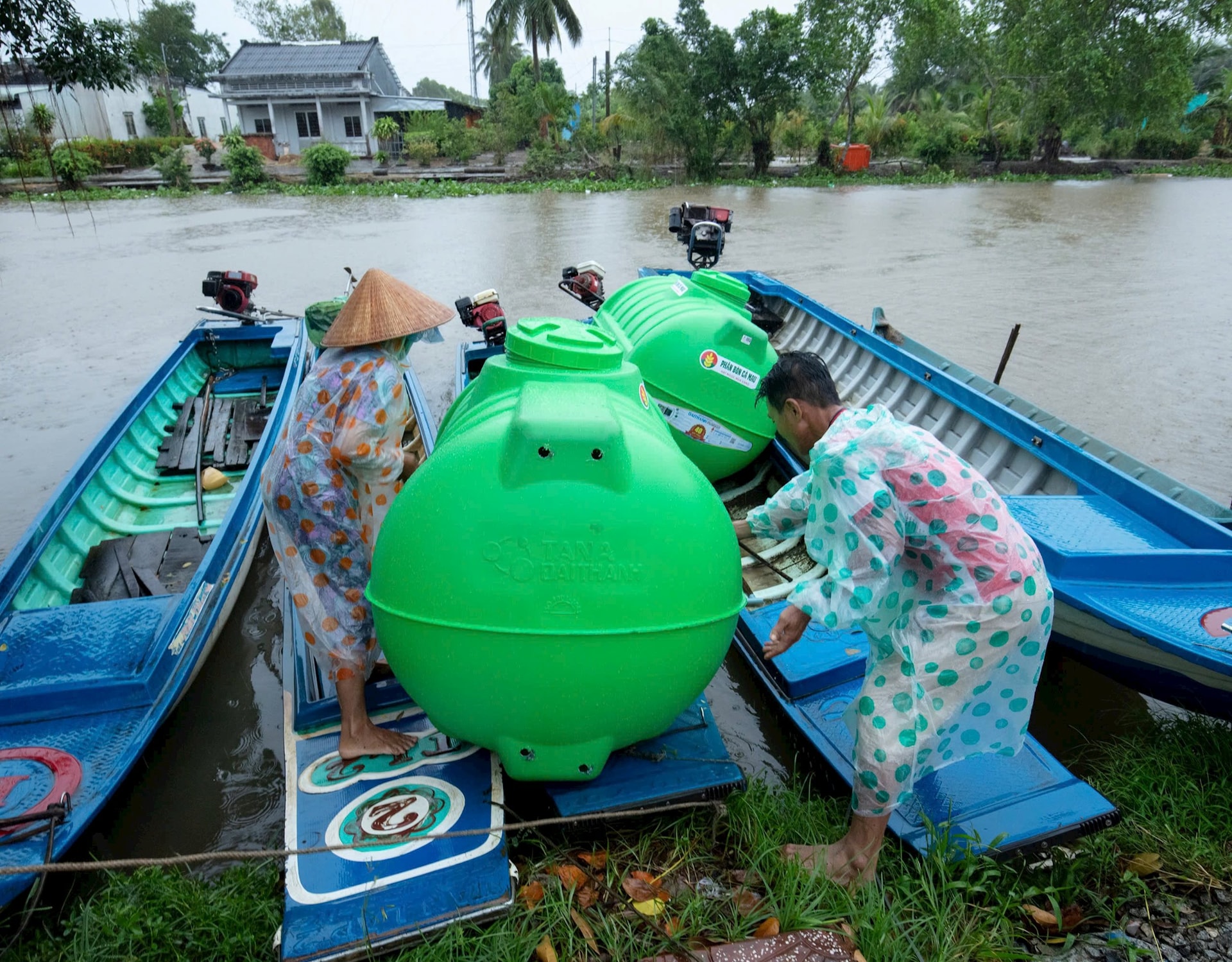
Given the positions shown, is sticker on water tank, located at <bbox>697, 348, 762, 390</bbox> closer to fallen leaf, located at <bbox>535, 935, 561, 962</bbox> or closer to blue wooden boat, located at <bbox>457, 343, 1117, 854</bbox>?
blue wooden boat, located at <bbox>457, 343, 1117, 854</bbox>

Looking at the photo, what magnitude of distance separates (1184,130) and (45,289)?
4554 cm

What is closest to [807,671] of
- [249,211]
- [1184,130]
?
[249,211]

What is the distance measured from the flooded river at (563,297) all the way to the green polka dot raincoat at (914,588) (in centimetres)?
128

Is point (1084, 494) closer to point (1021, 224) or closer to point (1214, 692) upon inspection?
point (1214, 692)

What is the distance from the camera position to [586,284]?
6.99 meters

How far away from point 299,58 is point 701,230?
3691 centimetres

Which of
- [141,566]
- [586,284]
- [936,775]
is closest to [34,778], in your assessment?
[141,566]

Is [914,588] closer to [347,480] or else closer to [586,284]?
[347,480]

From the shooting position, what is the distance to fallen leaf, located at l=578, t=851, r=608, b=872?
2641 mm

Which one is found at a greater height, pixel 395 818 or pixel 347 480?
pixel 347 480

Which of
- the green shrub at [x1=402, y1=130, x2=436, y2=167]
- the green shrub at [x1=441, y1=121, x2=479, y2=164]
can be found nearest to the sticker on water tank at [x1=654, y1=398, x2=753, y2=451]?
the green shrub at [x1=402, y1=130, x2=436, y2=167]

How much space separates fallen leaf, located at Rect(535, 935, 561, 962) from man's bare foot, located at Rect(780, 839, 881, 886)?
84 cm

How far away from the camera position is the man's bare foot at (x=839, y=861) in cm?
256

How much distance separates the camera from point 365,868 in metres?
2.36
